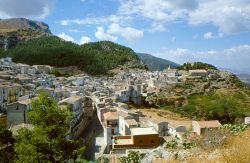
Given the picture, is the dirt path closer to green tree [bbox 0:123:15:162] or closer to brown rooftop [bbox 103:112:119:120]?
brown rooftop [bbox 103:112:119:120]

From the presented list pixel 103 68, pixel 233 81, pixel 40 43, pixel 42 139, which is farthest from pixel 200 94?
pixel 40 43

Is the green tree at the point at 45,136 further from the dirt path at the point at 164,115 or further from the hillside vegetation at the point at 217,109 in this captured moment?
the hillside vegetation at the point at 217,109

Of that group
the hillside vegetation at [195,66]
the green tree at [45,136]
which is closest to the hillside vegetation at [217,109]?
the hillside vegetation at [195,66]

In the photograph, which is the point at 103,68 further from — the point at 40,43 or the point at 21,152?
the point at 21,152

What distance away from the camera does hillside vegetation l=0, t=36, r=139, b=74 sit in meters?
120

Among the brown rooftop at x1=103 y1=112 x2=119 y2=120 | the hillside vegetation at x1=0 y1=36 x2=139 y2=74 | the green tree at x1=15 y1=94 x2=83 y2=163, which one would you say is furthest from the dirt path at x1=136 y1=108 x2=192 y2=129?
the hillside vegetation at x1=0 y1=36 x2=139 y2=74

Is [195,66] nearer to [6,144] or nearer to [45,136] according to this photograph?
[6,144]

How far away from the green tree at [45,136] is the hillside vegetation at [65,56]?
101 m

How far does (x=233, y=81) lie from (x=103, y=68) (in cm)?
4778

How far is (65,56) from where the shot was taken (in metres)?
124

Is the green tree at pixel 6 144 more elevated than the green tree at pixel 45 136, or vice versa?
the green tree at pixel 45 136

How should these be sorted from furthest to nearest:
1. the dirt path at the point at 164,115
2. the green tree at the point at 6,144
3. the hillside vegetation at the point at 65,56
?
the hillside vegetation at the point at 65,56 < the dirt path at the point at 164,115 < the green tree at the point at 6,144

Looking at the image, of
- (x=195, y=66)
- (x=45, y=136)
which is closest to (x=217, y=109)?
(x=195, y=66)

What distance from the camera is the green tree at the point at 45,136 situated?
57.6 ft
